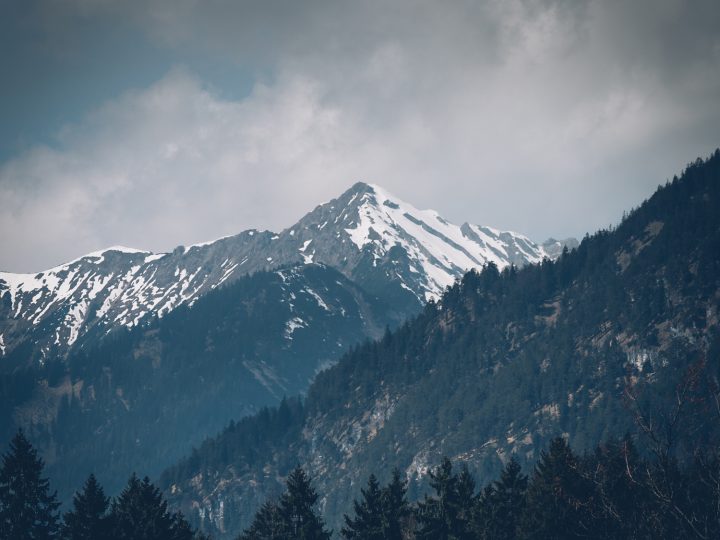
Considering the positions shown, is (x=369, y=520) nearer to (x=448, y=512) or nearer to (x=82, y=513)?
(x=448, y=512)

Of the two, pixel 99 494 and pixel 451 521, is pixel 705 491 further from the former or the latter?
pixel 99 494

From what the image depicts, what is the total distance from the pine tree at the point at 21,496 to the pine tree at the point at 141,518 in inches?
261

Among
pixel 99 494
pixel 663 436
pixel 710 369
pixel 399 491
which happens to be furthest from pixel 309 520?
pixel 710 369

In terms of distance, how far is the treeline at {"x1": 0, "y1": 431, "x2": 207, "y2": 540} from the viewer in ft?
252

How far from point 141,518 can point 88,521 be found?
4.42 m

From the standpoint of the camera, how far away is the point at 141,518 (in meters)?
77.6

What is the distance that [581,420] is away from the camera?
655 feet

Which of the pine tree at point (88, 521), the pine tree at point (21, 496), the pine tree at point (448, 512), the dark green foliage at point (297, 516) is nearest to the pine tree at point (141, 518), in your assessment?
the pine tree at point (88, 521)

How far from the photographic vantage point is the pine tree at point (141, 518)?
252 feet

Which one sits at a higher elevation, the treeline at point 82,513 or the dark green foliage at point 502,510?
the treeline at point 82,513

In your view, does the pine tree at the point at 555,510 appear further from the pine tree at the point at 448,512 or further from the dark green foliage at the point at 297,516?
the dark green foliage at the point at 297,516

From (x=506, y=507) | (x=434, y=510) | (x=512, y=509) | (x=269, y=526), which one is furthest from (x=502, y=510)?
(x=269, y=526)

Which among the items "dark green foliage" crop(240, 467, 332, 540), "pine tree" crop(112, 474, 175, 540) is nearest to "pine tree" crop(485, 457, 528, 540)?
"dark green foliage" crop(240, 467, 332, 540)

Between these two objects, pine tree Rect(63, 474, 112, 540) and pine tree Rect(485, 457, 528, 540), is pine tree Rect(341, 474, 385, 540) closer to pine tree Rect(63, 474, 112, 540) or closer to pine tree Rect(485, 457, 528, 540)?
pine tree Rect(485, 457, 528, 540)
